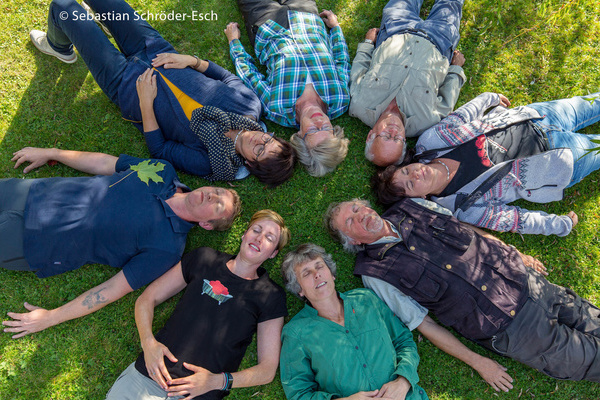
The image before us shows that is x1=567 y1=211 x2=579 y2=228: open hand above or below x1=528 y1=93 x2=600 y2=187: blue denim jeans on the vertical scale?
below

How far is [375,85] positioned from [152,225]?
3625 mm

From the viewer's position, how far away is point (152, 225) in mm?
4637

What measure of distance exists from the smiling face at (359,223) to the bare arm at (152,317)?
2.22 metres

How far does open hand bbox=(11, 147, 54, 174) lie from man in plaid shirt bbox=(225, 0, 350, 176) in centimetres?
296

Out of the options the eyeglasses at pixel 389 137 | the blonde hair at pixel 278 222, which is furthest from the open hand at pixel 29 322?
the eyeglasses at pixel 389 137

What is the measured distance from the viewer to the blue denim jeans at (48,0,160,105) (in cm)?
496

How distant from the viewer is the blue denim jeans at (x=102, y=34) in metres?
4.96

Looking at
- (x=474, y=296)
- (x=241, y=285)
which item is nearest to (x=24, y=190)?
(x=241, y=285)

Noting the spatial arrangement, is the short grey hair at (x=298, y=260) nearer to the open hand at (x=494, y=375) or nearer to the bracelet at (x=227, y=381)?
the bracelet at (x=227, y=381)

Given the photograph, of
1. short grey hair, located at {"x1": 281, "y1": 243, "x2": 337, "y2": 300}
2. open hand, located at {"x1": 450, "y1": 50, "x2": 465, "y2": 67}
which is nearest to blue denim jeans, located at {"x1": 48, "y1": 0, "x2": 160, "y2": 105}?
short grey hair, located at {"x1": 281, "y1": 243, "x2": 337, "y2": 300}

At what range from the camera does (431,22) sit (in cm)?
559

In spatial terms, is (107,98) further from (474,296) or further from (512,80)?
(512,80)

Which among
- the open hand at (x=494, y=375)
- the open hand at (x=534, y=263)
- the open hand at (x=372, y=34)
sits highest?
the open hand at (x=372, y=34)

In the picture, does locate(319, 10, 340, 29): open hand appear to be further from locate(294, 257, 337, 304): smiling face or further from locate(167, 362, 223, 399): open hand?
locate(167, 362, 223, 399): open hand
